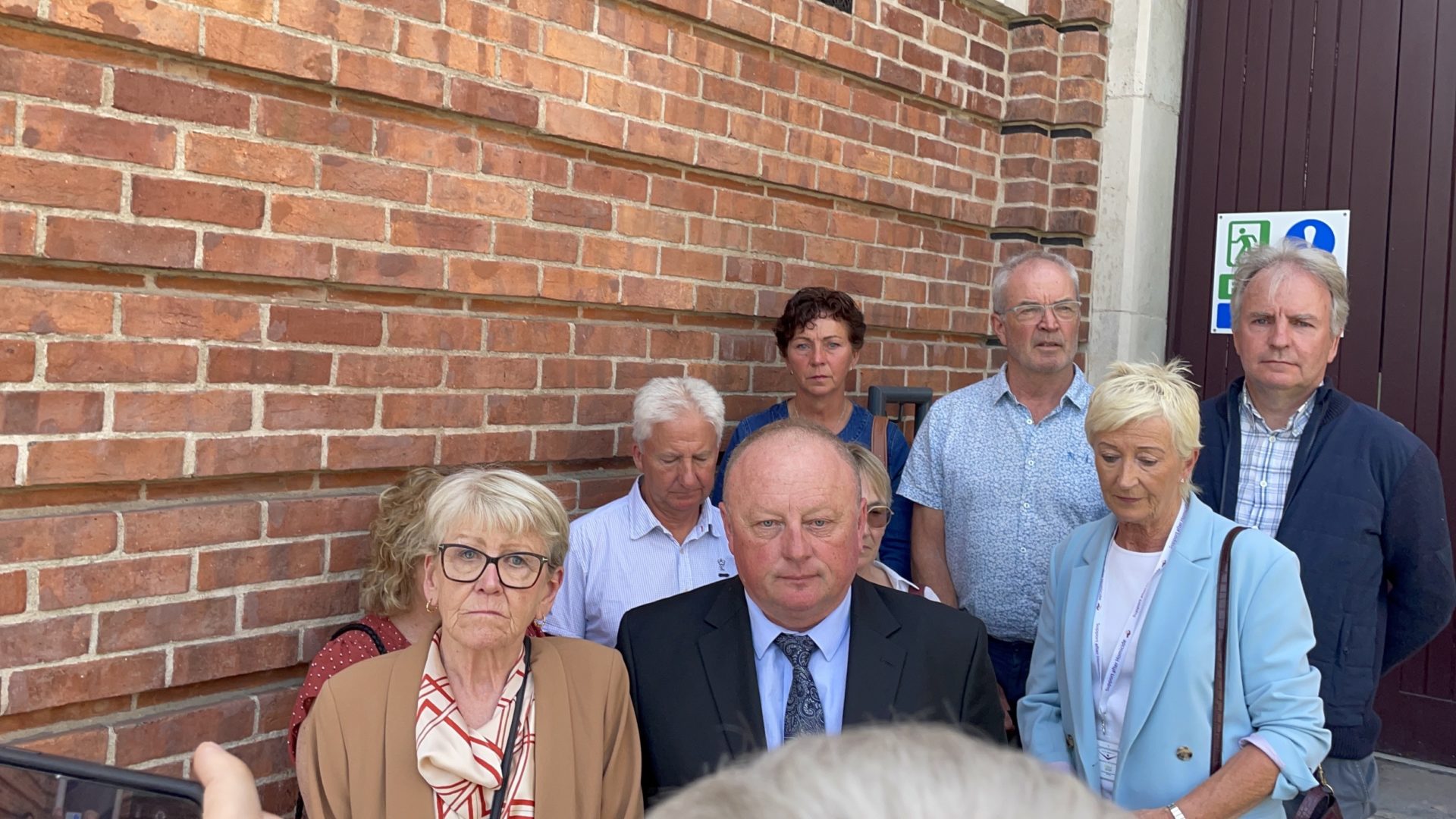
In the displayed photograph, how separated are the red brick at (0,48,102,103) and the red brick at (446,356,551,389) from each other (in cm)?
111

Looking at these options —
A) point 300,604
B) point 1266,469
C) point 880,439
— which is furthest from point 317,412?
point 1266,469

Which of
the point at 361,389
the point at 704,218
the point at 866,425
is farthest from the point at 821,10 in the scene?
the point at 361,389

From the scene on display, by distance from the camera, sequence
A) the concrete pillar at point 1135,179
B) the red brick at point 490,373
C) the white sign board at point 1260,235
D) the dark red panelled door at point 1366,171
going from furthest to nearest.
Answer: the concrete pillar at point 1135,179 < the white sign board at point 1260,235 < the dark red panelled door at point 1366,171 < the red brick at point 490,373

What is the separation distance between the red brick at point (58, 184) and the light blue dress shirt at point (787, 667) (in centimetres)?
156

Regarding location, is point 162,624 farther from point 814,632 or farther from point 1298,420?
point 1298,420

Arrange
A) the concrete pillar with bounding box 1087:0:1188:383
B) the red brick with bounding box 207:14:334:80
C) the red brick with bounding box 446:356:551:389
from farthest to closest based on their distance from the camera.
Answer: the concrete pillar with bounding box 1087:0:1188:383
the red brick with bounding box 446:356:551:389
the red brick with bounding box 207:14:334:80

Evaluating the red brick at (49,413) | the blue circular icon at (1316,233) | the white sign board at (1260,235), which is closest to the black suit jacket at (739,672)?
the red brick at (49,413)

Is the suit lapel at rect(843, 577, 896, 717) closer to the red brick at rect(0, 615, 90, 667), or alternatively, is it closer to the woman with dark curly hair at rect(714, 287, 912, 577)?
the woman with dark curly hair at rect(714, 287, 912, 577)

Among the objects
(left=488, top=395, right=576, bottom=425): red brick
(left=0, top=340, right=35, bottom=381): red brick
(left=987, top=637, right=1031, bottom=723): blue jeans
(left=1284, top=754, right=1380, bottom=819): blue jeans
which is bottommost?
(left=1284, top=754, right=1380, bottom=819): blue jeans

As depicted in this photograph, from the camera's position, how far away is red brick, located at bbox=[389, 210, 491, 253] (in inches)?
128

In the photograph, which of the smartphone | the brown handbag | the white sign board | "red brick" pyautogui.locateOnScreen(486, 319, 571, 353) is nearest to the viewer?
the smartphone

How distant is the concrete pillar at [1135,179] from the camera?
5441 mm

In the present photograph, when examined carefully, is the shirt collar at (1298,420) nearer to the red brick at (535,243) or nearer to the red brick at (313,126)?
the red brick at (535,243)

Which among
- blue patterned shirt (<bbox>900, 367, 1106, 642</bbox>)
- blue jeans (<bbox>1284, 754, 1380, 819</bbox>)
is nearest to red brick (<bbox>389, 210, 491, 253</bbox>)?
blue patterned shirt (<bbox>900, 367, 1106, 642</bbox>)
